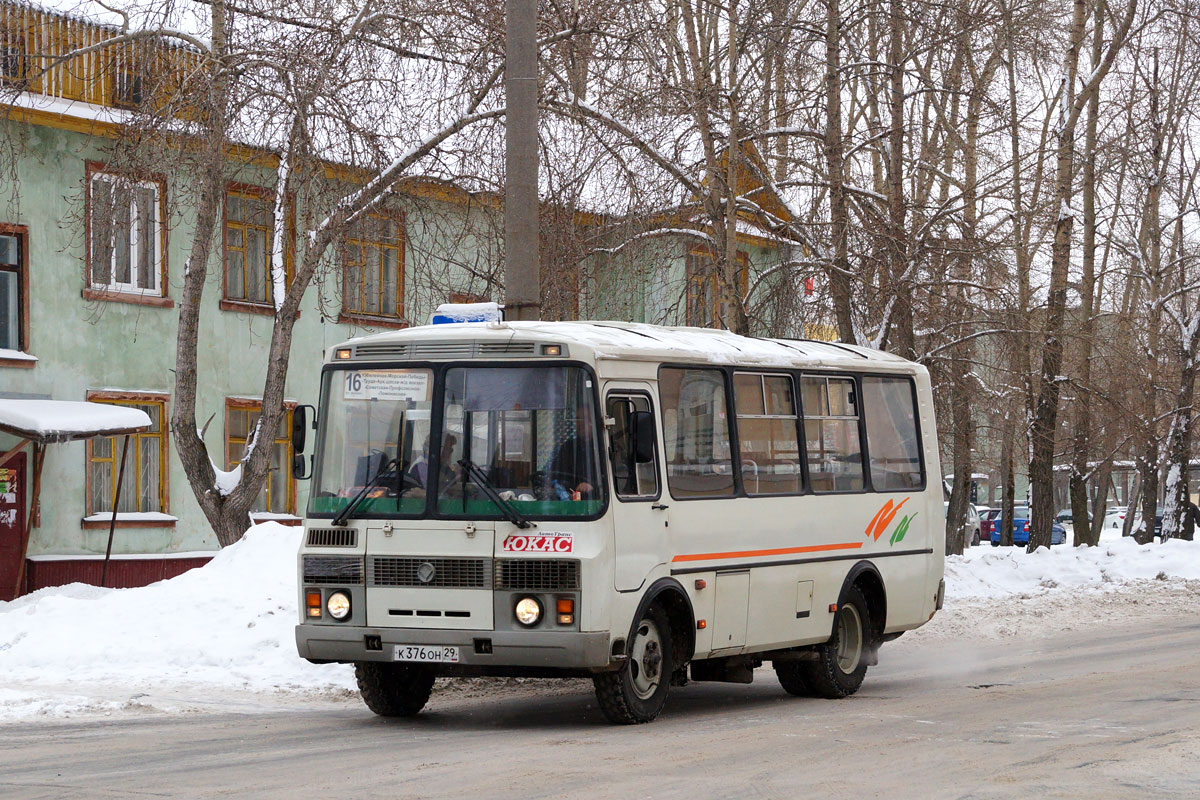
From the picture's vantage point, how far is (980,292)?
22.7 metres

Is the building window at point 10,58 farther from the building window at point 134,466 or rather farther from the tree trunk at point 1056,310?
the tree trunk at point 1056,310

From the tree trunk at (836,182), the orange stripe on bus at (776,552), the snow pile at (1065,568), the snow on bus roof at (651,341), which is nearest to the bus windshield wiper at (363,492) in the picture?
the snow on bus roof at (651,341)

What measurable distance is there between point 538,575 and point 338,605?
4.64 feet

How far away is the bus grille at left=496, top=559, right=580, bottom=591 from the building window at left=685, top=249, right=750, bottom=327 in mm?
Answer: 10989

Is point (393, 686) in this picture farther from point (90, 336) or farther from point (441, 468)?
point (90, 336)

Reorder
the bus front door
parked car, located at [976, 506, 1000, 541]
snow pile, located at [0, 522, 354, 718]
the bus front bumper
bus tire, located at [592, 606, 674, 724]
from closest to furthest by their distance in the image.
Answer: the bus front bumper, the bus front door, bus tire, located at [592, 606, 674, 724], snow pile, located at [0, 522, 354, 718], parked car, located at [976, 506, 1000, 541]

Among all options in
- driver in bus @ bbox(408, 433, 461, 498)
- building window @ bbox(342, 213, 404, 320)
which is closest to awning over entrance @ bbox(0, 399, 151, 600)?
building window @ bbox(342, 213, 404, 320)

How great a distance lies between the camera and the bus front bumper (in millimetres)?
10523

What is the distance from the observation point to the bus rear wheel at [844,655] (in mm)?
13547

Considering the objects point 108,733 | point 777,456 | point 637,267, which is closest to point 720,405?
point 777,456

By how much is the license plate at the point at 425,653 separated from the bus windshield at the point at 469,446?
0.85 meters

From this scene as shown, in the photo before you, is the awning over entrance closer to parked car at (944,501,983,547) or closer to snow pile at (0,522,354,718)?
snow pile at (0,522,354,718)

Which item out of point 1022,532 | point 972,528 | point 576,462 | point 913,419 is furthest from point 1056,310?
point 1022,532

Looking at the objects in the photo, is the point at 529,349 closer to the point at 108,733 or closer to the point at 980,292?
the point at 108,733
